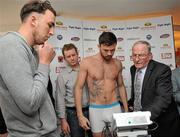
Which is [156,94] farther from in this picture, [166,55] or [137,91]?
[166,55]

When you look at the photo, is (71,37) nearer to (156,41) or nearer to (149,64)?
(156,41)

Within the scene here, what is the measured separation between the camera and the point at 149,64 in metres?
2.69

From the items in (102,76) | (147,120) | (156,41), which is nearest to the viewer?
(147,120)

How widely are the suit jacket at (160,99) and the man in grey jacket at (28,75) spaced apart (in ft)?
4.86

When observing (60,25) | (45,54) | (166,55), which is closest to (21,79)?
(45,54)

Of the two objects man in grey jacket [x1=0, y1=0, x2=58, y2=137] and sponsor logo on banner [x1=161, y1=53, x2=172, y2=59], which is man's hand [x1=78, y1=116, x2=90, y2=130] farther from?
sponsor logo on banner [x1=161, y1=53, x2=172, y2=59]

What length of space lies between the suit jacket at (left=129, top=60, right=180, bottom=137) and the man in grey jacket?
1481 millimetres

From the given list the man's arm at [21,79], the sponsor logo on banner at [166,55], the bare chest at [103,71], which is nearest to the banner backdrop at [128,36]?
the sponsor logo on banner at [166,55]

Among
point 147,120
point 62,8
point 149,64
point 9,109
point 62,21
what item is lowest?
point 147,120

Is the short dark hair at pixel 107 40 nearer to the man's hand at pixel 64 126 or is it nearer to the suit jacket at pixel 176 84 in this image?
the suit jacket at pixel 176 84

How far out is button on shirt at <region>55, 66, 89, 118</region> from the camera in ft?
10.3

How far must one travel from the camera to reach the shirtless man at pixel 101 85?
2.91 m

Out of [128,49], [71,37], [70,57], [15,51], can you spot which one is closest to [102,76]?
[70,57]

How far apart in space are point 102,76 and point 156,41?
1.92 meters
